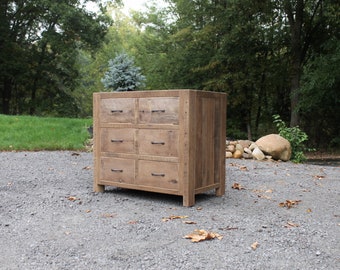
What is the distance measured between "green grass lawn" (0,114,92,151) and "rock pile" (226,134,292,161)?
3732 millimetres

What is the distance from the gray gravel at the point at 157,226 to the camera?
3.13m

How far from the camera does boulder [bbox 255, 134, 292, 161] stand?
9.91 meters

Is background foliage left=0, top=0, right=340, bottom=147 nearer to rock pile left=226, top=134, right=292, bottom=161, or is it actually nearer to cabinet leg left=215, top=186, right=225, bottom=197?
rock pile left=226, top=134, right=292, bottom=161

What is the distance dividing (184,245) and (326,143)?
57.9 feet

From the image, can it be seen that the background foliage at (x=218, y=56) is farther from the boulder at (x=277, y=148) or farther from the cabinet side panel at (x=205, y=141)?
the cabinet side panel at (x=205, y=141)

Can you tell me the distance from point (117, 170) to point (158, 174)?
2.21 ft

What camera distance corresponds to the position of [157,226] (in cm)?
402

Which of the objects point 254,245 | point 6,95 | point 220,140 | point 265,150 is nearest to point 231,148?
point 265,150

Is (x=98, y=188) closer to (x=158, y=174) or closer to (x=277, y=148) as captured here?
(x=158, y=174)

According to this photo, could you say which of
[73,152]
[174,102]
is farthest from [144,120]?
[73,152]

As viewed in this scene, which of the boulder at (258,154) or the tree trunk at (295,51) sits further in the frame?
the tree trunk at (295,51)

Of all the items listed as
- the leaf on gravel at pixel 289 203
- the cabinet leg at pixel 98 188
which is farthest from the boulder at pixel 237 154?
the cabinet leg at pixel 98 188

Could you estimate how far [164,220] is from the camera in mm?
4227

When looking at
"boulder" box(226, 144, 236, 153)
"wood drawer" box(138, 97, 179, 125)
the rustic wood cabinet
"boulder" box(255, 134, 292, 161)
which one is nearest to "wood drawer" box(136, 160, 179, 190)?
the rustic wood cabinet
